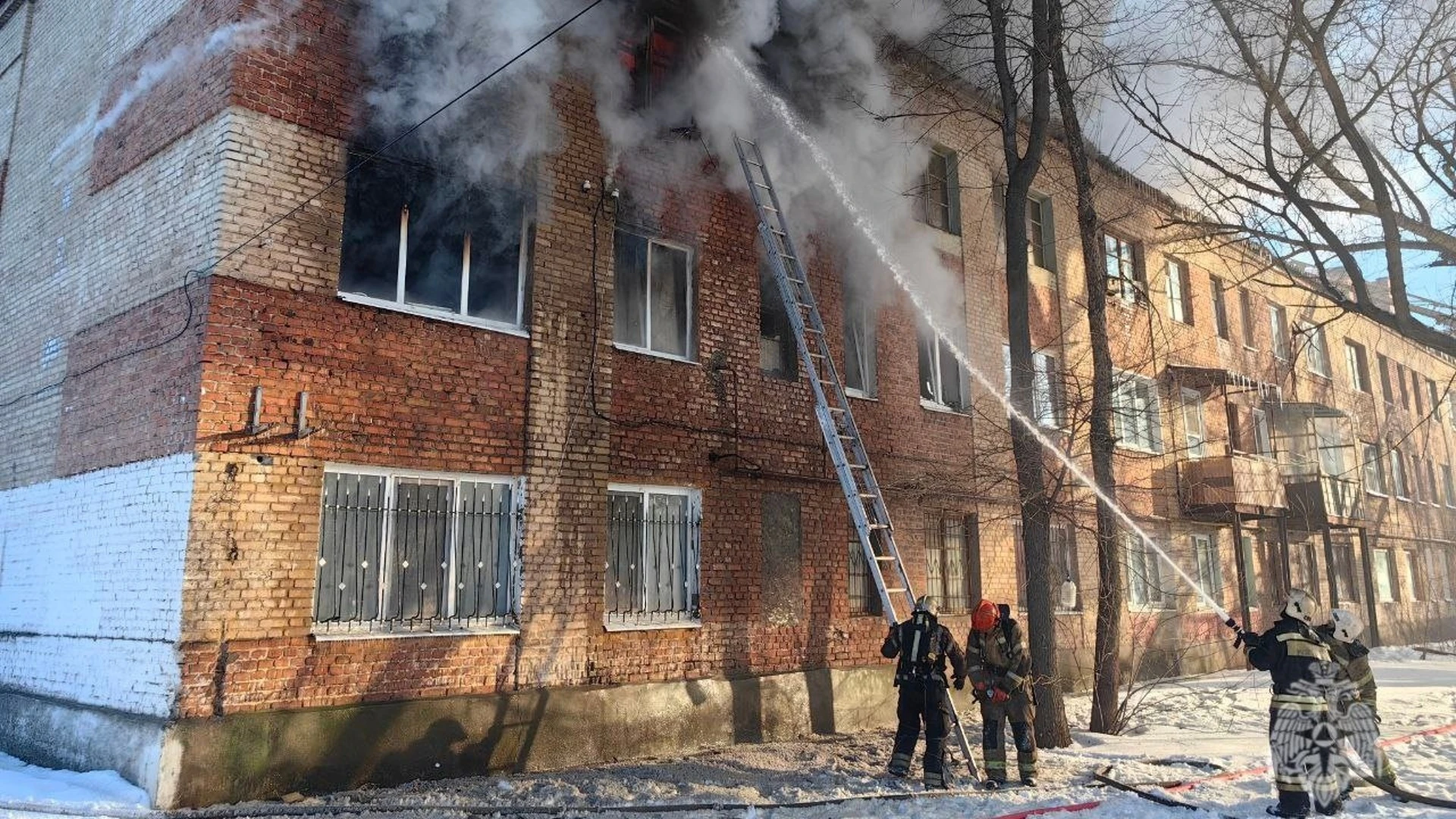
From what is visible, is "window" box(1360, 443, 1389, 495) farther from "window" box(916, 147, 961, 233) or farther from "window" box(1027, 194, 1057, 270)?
"window" box(916, 147, 961, 233)

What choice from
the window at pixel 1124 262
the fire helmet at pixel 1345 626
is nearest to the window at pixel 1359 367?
the window at pixel 1124 262

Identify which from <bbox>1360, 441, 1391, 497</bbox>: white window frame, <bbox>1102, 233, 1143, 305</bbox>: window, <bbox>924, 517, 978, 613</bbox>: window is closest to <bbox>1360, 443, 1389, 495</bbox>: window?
<bbox>1360, 441, 1391, 497</bbox>: white window frame

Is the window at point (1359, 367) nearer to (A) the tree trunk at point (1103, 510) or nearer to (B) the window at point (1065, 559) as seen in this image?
(B) the window at point (1065, 559)

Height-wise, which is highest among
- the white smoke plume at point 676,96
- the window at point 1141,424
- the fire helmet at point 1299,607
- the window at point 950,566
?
the white smoke plume at point 676,96

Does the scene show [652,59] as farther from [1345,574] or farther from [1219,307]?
[1345,574]

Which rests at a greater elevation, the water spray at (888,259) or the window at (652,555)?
the water spray at (888,259)

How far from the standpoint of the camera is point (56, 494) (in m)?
8.20

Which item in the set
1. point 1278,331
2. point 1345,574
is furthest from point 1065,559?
point 1345,574

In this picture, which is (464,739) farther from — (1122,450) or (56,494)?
(1122,450)

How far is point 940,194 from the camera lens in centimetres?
1339

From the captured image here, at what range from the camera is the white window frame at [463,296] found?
7.59m

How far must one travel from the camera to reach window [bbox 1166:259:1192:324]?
17562 mm

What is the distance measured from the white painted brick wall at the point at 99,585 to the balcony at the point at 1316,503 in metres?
18.5

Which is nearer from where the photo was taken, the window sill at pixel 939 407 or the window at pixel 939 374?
the window sill at pixel 939 407
